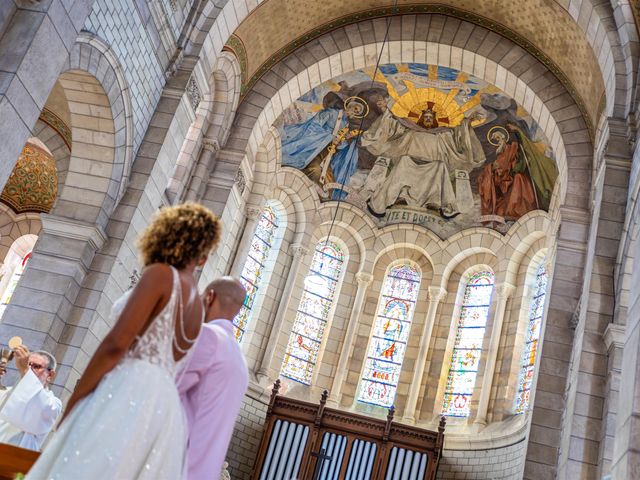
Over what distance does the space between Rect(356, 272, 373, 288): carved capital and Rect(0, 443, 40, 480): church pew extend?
14432mm

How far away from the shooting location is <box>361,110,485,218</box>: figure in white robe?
57.2 ft

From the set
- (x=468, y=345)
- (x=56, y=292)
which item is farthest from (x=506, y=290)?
(x=56, y=292)

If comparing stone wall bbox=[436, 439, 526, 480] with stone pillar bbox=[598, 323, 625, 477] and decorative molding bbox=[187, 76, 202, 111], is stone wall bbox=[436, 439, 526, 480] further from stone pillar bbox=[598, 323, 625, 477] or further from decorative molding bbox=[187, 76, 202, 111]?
decorative molding bbox=[187, 76, 202, 111]

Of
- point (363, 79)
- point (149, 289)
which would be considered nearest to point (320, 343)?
point (363, 79)

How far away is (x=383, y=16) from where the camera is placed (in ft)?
45.4

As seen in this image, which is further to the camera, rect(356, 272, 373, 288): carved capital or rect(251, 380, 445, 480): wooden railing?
rect(356, 272, 373, 288): carved capital

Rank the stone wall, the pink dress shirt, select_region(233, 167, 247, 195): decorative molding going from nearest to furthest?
the pink dress shirt < the stone wall < select_region(233, 167, 247, 195): decorative molding

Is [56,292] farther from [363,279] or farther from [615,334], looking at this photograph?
[363,279]

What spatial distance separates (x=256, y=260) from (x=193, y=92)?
20.6 feet

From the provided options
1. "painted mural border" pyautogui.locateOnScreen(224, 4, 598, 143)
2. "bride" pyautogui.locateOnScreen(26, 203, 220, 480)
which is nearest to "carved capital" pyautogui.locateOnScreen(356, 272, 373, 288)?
"painted mural border" pyautogui.locateOnScreen(224, 4, 598, 143)

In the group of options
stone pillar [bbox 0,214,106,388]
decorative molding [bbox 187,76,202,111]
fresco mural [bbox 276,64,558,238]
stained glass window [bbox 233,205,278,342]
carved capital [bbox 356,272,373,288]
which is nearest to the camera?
stone pillar [bbox 0,214,106,388]

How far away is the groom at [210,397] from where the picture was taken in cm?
320

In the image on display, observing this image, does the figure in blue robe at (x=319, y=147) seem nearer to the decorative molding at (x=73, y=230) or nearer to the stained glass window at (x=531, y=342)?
the stained glass window at (x=531, y=342)

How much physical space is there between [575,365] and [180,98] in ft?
20.1
